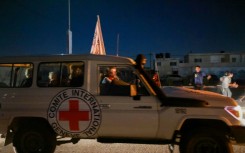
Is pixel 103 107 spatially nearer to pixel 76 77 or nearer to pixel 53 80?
pixel 76 77

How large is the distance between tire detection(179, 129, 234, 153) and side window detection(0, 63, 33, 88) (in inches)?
120

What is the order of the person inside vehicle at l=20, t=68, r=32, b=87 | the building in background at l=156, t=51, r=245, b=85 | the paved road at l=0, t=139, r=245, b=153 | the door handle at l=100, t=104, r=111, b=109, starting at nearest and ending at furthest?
the door handle at l=100, t=104, r=111, b=109
the person inside vehicle at l=20, t=68, r=32, b=87
the paved road at l=0, t=139, r=245, b=153
the building in background at l=156, t=51, r=245, b=85

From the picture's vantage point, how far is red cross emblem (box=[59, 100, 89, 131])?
20.3ft

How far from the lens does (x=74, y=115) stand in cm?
621

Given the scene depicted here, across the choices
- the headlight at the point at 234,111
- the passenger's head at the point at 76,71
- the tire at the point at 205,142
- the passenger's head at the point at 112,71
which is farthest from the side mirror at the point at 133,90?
the headlight at the point at 234,111

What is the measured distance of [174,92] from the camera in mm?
6348

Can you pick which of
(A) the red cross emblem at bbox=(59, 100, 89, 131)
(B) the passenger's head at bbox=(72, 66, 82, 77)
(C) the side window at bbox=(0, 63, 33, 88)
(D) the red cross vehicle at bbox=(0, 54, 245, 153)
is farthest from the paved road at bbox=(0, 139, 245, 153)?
(B) the passenger's head at bbox=(72, 66, 82, 77)

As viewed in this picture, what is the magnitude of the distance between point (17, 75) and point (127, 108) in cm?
217

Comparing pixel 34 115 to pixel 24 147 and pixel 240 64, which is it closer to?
pixel 24 147

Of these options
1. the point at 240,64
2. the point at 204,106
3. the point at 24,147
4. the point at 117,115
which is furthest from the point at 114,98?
the point at 240,64

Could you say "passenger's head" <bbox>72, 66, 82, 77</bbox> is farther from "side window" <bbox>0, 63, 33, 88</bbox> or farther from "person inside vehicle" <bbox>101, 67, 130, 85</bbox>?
"side window" <bbox>0, 63, 33, 88</bbox>

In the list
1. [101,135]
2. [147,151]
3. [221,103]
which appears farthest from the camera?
[147,151]

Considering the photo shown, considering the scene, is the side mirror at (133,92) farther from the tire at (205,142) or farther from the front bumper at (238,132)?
the front bumper at (238,132)

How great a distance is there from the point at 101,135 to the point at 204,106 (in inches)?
72.8
